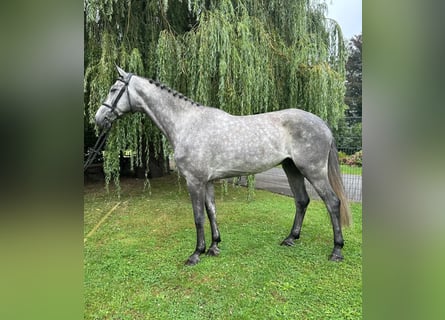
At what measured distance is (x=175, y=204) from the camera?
6.01m

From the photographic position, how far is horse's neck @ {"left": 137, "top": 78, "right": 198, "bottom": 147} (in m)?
3.20

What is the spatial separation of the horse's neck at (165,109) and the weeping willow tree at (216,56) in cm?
109

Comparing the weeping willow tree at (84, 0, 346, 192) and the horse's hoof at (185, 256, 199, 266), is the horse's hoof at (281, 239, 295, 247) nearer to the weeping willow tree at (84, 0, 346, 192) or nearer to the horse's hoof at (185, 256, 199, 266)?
the horse's hoof at (185, 256, 199, 266)

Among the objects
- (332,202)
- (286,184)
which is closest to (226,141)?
(332,202)

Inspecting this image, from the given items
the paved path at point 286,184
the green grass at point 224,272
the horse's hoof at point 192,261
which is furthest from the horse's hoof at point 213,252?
the paved path at point 286,184

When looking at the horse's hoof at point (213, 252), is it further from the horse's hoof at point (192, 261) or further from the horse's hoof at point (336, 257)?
the horse's hoof at point (336, 257)

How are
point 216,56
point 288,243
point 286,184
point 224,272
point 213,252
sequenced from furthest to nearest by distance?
point 286,184, point 216,56, point 288,243, point 213,252, point 224,272

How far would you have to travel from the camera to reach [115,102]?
3.12 metres

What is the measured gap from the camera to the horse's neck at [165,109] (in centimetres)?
320

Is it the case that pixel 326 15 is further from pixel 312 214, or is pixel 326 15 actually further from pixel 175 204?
pixel 175 204

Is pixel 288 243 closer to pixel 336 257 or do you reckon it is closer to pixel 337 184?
pixel 336 257

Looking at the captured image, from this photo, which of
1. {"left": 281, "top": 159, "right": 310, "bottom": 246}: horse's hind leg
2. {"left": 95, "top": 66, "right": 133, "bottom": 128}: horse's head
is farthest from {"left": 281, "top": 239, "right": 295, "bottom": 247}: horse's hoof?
{"left": 95, "top": 66, "right": 133, "bottom": 128}: horse's head

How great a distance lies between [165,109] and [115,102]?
52cm
